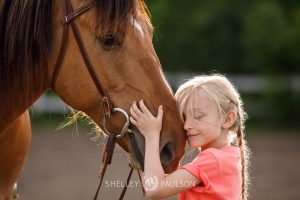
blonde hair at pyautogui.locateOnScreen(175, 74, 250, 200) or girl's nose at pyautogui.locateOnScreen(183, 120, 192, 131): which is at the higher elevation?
blonde hair at pyautogui.locateOnScreen(175, 74, 250, 200)

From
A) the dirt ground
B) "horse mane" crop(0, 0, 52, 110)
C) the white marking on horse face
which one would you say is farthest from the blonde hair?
the dirt ground

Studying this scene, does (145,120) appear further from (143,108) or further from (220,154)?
(220,154)

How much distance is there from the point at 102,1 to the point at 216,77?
2.00 ft

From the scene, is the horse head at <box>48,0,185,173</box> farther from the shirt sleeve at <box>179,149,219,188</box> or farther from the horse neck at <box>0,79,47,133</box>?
the horse neck at <box>0,79,47,133</box>

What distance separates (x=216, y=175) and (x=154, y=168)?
269 mm

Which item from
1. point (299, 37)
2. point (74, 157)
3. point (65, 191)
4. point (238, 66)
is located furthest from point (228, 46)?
point (65, 191)

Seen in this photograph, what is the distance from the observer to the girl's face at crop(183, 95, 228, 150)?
2.53 metres

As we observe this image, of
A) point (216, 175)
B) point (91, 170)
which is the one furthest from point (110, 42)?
point (91, 170)

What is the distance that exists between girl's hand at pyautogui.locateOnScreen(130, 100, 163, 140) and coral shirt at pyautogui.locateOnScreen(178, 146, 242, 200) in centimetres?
21

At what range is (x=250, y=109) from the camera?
13.6 m

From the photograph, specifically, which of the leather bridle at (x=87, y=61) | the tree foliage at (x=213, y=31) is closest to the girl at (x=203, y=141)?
the leather bridle at (x=87, y=61)

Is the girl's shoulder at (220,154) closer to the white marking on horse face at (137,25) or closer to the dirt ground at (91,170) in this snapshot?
the white marking on horse face at (137,25)

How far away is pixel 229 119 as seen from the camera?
8.48 ft

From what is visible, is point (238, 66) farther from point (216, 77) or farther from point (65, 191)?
point (216, 77)
